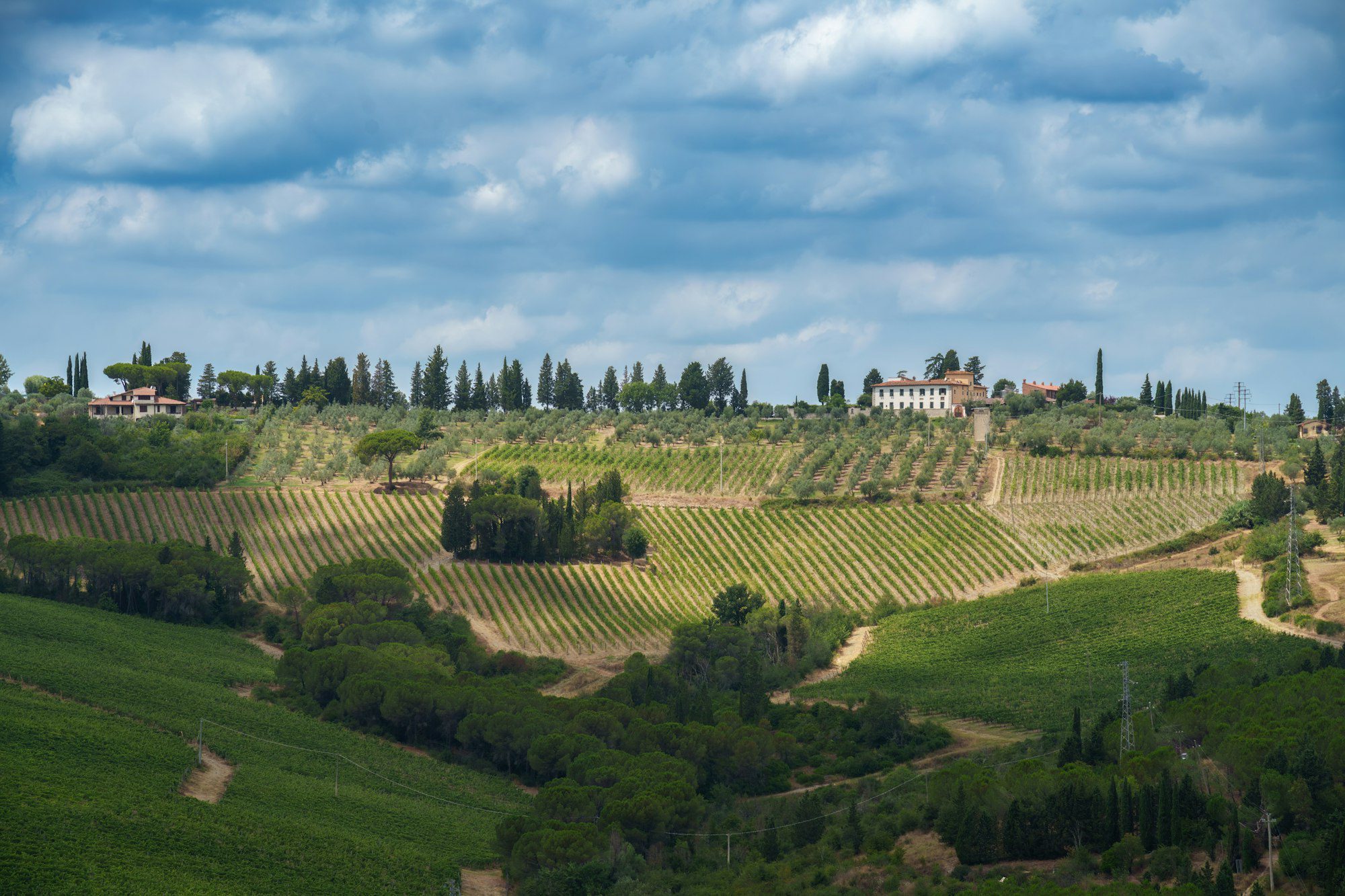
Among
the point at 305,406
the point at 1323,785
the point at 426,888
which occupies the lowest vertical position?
the point at 426,888

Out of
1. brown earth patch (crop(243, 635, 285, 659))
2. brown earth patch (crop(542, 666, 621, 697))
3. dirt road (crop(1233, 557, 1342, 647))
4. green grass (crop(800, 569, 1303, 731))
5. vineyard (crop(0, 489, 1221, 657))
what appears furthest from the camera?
vineyard (crop(0, 489, 1221, 657))

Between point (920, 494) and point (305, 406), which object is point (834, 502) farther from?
point (305, 406)

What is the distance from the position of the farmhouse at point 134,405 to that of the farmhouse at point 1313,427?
122834mm

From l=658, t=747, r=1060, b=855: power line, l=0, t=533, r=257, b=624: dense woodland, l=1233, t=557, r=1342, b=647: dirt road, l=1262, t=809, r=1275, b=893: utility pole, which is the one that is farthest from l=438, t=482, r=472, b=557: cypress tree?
l=1262, t=809, r=1275, b=893: utility pole

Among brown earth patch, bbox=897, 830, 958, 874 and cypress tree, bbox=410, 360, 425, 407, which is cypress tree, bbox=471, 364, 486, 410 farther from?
brown earth patch, bbox=897, 830, 958, 874

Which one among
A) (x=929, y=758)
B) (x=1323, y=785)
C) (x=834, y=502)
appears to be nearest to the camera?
(x=1323, y=785)

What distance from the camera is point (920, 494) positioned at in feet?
335

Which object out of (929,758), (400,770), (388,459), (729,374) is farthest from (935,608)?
(729,374)

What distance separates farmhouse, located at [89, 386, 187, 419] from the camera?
136625mm

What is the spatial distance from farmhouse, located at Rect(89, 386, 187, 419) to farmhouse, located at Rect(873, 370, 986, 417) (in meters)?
80.0

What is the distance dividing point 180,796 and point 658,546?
5274 centimetres

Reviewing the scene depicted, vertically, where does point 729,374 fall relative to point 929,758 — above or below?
above

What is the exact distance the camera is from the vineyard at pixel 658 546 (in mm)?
85375

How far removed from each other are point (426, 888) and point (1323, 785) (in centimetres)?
2951
